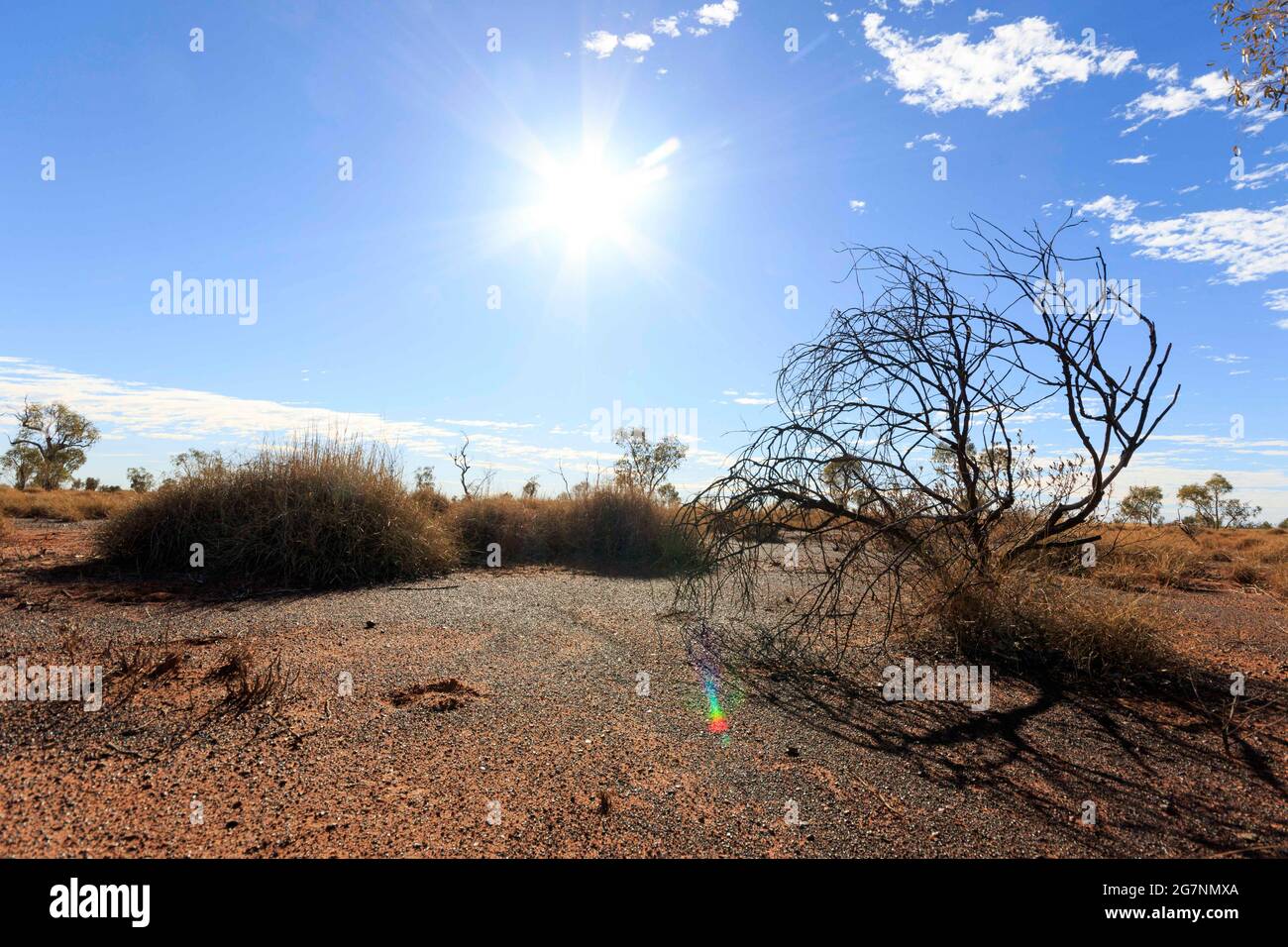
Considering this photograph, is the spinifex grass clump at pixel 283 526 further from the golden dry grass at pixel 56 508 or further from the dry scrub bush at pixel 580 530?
the golden dry grass at pixel 56 508

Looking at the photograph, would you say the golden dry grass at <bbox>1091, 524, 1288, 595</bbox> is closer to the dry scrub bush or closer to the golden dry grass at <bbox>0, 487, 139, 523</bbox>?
the dry scrub bush

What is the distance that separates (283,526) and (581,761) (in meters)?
7.79

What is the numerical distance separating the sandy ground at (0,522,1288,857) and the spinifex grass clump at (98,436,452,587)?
132 inches

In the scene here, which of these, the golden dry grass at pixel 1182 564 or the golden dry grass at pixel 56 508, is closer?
the golden dry grass at pixel 1182 564

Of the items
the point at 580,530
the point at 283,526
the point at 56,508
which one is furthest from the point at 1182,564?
the point at 56,508

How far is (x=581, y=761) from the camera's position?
11.3 feet

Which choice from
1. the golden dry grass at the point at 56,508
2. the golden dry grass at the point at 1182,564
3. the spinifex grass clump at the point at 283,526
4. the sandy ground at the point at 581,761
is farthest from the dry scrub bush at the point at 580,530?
the golden dry grass at the point at 56,508

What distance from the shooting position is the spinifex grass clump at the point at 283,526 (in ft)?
30.8

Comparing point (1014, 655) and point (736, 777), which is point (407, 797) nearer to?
point (736, 777)

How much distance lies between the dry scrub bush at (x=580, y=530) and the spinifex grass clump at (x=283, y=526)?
8.38 ft


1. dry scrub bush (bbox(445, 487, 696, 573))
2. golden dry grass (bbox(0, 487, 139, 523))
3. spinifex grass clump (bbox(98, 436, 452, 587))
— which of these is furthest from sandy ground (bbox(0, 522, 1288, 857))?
golden dry grass (bbox(0, 487, 139, 523))

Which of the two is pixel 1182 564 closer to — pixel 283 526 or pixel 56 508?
pixel 283 526

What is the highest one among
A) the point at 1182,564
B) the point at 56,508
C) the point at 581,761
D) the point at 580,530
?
the point at 56,508

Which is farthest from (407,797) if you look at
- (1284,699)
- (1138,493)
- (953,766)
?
(1138,493)
